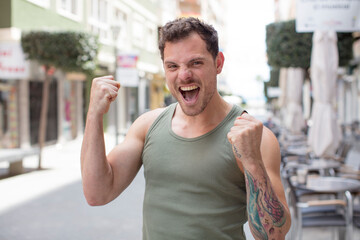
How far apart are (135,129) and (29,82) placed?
1545 centimetres

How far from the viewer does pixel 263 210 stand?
1.75 meters

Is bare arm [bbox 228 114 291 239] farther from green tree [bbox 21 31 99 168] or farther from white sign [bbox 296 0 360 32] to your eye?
green tree [bbox 21 31 99 168]

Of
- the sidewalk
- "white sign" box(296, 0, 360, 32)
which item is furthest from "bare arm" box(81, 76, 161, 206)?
"white sign" box(296, 0, 360, 32)

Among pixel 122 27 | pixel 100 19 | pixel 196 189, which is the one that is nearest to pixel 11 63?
pixel 100 19

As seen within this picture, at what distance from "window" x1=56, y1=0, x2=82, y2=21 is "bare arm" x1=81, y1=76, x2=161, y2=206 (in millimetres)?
16580

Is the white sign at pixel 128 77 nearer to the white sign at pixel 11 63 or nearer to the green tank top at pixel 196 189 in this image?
the white sign at pixel 11 63

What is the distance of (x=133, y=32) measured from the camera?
27297mm

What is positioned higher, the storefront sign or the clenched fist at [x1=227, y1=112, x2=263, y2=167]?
the storefront sign

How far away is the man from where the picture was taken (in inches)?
72.8

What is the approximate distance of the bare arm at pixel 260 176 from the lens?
5.52 ft

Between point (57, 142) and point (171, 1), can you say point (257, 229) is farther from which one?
point (171, 1)

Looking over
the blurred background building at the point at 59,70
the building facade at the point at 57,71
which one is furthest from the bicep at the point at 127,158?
the blurred background building at the point at 59,70

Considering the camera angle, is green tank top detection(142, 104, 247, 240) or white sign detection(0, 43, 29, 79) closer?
green tank top detection(142, 104, 247, 240)

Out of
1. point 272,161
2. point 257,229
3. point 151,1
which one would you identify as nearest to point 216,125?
point 272,161
